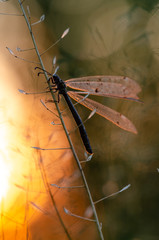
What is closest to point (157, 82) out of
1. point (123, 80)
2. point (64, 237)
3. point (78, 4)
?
point (123, 80)

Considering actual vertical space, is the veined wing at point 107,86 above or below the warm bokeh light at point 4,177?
above

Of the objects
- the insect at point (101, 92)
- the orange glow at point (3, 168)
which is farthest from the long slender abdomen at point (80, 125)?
the orange glow at point (3, 168)

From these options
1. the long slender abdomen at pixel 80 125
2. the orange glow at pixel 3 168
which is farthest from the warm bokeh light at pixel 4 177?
the long slender abdomen at pixel 80 125

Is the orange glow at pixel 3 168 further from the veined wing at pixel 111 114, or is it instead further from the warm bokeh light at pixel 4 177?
the veined wing at pixel 111 114

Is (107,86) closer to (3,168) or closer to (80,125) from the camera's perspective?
(80,125)

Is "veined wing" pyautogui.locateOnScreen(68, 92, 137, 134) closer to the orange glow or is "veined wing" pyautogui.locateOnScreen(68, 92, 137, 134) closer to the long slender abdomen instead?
the long slender abdomen

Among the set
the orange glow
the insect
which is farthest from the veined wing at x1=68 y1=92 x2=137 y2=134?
the orange glow

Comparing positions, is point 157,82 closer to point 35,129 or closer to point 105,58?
point 105,58
